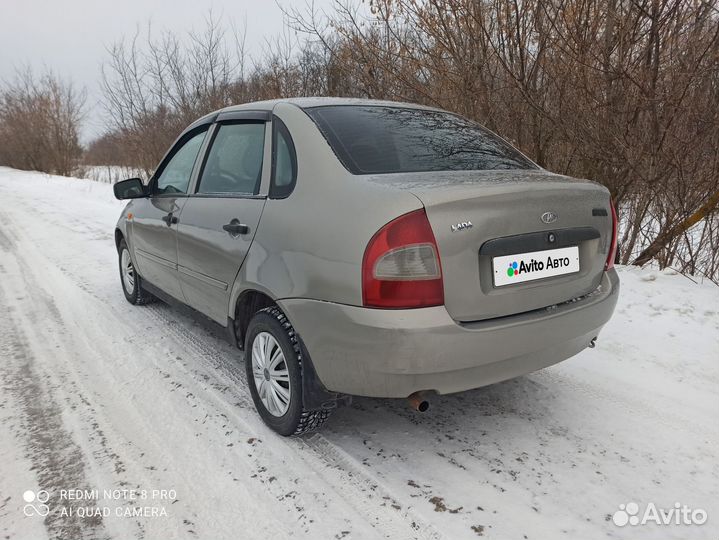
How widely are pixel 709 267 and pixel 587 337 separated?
3331 millimetres

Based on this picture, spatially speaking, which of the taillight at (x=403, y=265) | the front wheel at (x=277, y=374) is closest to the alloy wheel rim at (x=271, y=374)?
the front wheel at (x=277, y=374)

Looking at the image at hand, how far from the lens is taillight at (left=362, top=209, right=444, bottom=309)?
1.96 metres

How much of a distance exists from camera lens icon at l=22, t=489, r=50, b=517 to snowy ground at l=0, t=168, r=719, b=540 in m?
0.02

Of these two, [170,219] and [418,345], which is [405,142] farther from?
[170,219]

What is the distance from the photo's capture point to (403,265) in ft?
6.46

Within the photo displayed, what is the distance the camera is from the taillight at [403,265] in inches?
77.1

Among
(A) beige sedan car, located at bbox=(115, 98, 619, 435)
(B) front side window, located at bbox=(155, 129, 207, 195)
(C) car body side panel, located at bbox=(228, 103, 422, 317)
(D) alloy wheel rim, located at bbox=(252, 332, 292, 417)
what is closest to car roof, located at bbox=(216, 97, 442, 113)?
(A) beige sedan car, located at bbox=(115, 98, 619, 435)

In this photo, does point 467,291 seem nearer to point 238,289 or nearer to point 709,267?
point 238,289

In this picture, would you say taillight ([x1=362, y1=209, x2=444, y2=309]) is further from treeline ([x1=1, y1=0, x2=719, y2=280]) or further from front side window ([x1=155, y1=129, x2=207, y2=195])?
treeline ([x1=1, y1=0, x2=719, y2=280])

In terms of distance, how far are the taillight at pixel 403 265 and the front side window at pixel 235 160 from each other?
1.02 meters

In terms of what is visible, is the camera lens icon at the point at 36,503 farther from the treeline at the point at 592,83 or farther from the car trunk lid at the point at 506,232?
the treeline at the point at 592,83

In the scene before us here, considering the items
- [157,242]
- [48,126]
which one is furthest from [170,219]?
[48,126]

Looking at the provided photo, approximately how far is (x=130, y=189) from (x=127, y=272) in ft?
3.87

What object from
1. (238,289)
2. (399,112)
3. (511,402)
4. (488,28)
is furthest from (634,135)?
(238,289)
